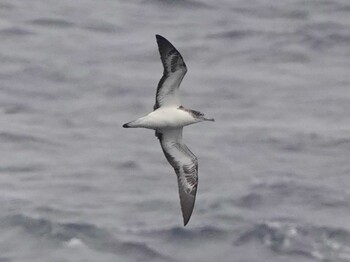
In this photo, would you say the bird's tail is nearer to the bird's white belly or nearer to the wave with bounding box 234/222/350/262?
the bird's white belly

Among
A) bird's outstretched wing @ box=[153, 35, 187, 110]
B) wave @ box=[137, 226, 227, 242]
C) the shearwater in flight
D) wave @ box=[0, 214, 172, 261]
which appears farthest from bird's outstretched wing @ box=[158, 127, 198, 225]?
wave @ box=[137, 226, 227, 242]

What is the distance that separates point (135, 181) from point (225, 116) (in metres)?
4.30

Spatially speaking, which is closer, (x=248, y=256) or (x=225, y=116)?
(x=248, y=256)

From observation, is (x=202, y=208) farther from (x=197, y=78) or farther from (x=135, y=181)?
(x=197, y=78)

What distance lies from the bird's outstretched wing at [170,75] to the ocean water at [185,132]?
6505 millimetres

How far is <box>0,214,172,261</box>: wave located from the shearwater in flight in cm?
496

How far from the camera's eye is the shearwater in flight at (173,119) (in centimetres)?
2416

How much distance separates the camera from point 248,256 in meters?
30.5

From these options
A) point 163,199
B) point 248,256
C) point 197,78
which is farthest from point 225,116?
point 248,256

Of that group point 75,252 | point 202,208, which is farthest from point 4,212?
point 202,208

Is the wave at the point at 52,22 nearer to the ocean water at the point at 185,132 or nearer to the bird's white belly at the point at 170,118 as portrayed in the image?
the ocean water at the point at 185,132

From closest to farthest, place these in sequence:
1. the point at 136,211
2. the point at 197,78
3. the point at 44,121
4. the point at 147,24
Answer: the point at 136,211 < the point at 44,121 < the point at 197,78 < the point at 147,24

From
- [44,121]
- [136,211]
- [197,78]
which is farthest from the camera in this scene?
[197,78]

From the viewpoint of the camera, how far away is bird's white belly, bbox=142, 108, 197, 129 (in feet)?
79.5
